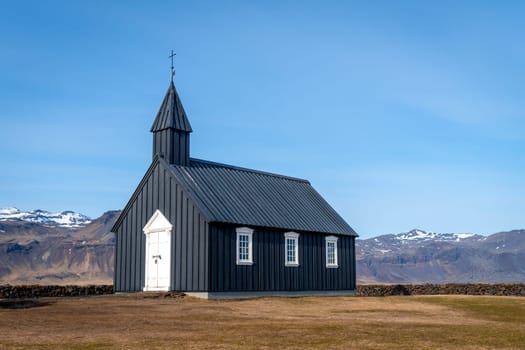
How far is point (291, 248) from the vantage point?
4047cm

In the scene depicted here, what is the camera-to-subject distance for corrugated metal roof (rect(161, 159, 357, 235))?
37469 mm

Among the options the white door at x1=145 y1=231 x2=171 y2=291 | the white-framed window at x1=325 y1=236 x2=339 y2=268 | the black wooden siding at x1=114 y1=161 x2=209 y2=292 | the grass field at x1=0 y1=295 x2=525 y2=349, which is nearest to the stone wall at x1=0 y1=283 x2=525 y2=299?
the black wooden siding at x1=114 y1=161 x2=209 y2=292

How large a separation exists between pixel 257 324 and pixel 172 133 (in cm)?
1897

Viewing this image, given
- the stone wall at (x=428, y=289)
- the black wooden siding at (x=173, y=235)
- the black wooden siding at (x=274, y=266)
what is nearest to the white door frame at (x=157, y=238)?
the black wooden siding at (x=173, y=235)

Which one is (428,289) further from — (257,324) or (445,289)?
(257,324)

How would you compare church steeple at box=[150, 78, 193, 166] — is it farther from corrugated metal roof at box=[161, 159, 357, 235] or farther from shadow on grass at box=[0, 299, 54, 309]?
shadow on grass at box=[0, 299, 54, 309]

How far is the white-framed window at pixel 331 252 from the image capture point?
142 feet

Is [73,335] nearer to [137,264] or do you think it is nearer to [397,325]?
[397,325]

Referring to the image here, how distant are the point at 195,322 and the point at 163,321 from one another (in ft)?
3.72

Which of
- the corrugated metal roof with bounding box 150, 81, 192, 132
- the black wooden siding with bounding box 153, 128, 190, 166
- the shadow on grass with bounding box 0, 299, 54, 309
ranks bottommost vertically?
the shadow on grass with bounding box 0, 299, 54, 309

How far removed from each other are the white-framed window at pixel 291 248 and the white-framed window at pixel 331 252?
3.28 m

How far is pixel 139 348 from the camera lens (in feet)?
53.8

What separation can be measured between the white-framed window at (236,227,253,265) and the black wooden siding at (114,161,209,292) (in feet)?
7.96

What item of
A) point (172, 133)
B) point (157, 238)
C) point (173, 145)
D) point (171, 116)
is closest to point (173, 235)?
point (157, 238)
